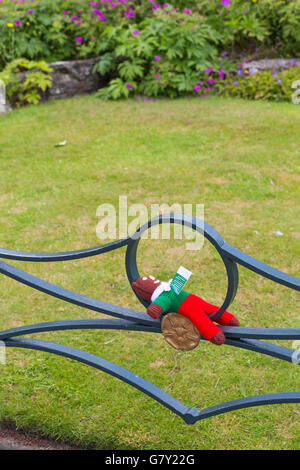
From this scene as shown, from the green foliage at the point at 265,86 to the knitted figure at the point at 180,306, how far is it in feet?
16.2

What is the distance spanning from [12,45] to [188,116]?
256 centimetres

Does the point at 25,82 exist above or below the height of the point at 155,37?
below

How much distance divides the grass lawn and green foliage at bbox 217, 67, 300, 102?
0.76ft

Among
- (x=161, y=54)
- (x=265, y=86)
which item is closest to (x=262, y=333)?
(x=265, y=86)

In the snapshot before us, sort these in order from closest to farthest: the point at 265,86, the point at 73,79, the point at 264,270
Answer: the point at 264,270, the point at 265,86, the point at 73,79

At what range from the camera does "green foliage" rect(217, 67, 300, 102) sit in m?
5.78

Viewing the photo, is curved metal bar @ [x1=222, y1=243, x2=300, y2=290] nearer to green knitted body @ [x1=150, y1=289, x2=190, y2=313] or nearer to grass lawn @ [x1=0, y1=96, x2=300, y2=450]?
green knitted body @ [x1=150, y1=289, x2=190, y2=313]

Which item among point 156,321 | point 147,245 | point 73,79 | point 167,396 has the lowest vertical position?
point 147,245

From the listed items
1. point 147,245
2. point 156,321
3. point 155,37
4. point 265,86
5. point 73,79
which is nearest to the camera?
point 156,321

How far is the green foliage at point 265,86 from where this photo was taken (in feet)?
19.0

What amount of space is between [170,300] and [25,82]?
5.19m

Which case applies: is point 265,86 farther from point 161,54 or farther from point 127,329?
point 127,329

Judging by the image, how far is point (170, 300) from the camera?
→ 4.47ft

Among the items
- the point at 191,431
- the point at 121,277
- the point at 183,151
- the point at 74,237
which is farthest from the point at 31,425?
the point at 183,151
